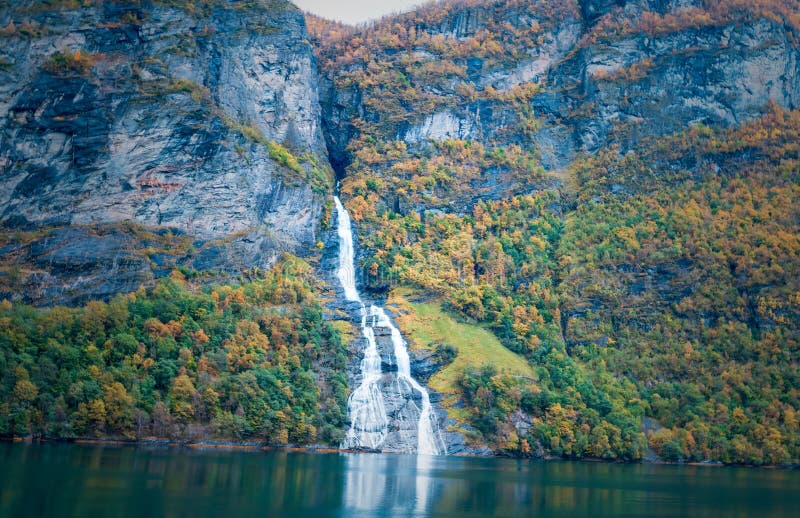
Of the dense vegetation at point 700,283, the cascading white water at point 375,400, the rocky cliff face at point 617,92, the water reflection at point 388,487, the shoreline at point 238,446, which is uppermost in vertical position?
the rocky cliff face at point 617,92

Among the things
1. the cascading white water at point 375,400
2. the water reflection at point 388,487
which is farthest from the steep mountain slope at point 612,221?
the water reflection at point 388,487

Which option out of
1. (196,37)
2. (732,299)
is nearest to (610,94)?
(732,299)

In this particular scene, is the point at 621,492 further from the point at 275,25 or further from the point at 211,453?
the point at 275,25

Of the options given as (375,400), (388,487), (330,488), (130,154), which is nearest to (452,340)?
(375,400)

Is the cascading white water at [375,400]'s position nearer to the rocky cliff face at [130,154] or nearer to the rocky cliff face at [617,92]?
the rocky cliff face at [130,154]

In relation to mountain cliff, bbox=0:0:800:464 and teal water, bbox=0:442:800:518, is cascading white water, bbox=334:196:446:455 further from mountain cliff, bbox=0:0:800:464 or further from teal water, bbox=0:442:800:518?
teal water, bbox=0:442:800:518

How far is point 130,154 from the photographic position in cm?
14075

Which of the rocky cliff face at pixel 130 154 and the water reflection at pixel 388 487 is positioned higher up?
the rocky cliff face at pixel 130 154

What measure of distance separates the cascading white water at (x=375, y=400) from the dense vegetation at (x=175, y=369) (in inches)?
115

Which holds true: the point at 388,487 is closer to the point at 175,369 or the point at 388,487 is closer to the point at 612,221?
the point at 175,369

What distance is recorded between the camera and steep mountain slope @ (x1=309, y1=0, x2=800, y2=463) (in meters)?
114

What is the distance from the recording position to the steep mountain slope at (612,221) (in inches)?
4491

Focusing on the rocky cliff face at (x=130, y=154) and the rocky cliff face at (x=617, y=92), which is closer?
the rocky cliff face at (x=130, y=154)

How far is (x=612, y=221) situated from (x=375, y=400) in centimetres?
7681
